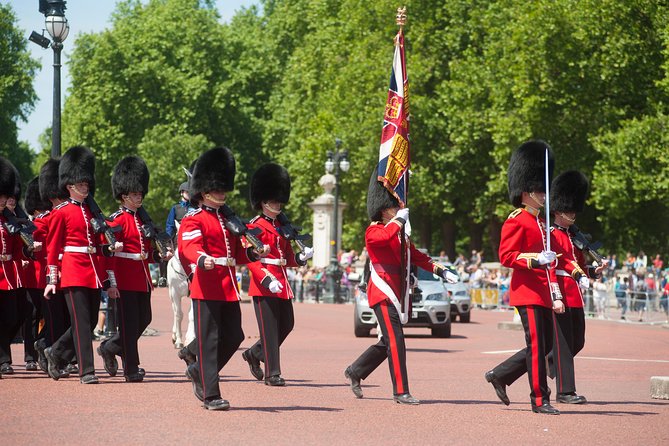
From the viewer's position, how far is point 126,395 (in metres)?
11.8

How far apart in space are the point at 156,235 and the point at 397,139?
8.01ft

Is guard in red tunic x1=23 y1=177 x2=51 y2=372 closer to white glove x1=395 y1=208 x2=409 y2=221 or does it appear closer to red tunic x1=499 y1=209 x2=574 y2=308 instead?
white glove x1=395 y1=208 x2=409 y2=221

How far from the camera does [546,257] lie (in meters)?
10.9

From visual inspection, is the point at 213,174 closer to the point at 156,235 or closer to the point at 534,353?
the point at 156,235

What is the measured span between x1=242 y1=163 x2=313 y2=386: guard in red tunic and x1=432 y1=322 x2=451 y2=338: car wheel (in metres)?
10.5

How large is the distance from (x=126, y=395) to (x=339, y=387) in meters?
2.28

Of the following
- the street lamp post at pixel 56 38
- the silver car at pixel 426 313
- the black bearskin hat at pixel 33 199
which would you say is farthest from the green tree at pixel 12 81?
the black bearskin hat at pixel 33 199

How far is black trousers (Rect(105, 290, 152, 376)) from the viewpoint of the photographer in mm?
13102

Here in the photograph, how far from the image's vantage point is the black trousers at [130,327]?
13.1 m

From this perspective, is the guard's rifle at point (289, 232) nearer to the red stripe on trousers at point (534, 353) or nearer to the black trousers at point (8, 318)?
the black trousers at point (8, 318)

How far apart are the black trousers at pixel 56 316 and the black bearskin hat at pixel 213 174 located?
9.05ft

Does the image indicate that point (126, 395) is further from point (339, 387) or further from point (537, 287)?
point (537, 287)

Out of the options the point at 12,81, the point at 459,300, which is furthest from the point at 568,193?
the point at 12,81

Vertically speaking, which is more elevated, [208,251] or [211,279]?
[208,251]
